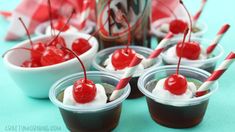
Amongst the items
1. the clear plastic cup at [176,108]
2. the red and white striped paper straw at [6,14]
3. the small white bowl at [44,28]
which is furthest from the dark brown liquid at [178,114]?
the red and white striped paper straw at [6,14]

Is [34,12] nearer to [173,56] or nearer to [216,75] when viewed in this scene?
[173,56]

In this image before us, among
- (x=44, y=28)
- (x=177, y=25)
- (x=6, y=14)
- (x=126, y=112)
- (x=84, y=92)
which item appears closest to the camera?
(x=84, y=92)

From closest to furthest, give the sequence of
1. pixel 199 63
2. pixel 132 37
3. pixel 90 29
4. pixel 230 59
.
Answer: pixel 230 59
pixel 199 63
pixel 132 37
pixel 90 29

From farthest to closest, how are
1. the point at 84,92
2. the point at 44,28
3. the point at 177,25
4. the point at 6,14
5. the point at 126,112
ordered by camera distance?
1. the point at 6,14
2. the point at 44,28
3. the point at 177,25
4. the point at 126,112
5. the point at 84,92

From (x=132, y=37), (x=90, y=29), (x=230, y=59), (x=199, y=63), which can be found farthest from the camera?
(x=90, y=29)

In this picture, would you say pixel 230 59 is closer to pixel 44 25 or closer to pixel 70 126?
pixel 70 126

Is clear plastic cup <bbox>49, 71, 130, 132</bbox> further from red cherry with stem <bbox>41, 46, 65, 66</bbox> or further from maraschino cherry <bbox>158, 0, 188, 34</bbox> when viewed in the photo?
→ maraschino cherry <bbox>158, 0, 188, 34</bbox>

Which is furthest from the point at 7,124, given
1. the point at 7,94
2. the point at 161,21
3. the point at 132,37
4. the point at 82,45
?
the point at 161,21

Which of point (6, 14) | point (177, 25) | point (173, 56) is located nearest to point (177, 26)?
point (177, 25)
